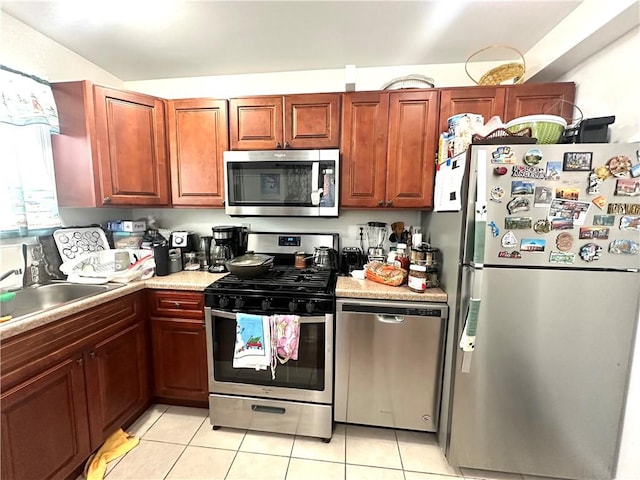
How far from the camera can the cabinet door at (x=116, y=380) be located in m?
1.45

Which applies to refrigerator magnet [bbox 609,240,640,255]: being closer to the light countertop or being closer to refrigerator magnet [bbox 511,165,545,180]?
refrigerator magnet [bbox 511,165,545,180]

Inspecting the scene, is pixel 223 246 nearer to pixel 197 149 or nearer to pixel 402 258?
pixel 197 149

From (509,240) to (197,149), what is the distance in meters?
2.09

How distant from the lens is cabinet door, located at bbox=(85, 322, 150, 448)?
145 cm

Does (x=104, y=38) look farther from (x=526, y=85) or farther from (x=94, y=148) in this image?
(x=526, y=85)

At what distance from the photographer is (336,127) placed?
1.85 meters

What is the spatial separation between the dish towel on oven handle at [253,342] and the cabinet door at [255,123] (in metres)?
1.21

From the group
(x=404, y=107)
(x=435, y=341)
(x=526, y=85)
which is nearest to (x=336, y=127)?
(x=404, y=107)

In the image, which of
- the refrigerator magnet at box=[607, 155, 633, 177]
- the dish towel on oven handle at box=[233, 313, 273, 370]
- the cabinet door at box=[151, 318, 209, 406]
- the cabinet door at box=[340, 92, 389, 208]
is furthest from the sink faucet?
the refrigerator magnet at box=[607, 155, 633, 177]

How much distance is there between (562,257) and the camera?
1.23 meters

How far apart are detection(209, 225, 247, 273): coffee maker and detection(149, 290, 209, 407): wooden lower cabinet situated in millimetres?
355

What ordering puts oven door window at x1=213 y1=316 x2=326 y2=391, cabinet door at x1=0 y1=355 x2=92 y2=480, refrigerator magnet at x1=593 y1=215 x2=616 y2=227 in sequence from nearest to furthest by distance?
cabinet door at x1=0 y1=355 x2=92 y2=480, refrigerator magnet at x1=593 y1=215 x2=616 y2=227, oven door window at x1=213 y1=316 x2=326 y2=391

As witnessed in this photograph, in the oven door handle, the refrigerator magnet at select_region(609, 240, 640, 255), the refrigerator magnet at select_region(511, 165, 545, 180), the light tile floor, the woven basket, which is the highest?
the woven basket

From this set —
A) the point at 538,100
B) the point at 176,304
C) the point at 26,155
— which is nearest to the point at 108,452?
the point at 176,304
